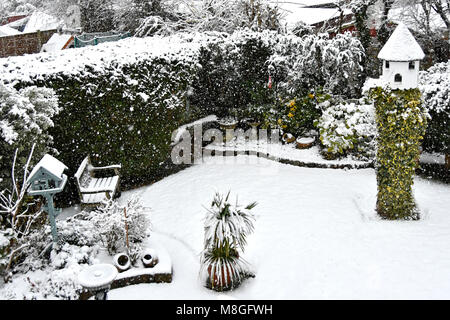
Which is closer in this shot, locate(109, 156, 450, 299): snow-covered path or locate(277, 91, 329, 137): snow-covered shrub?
locate(109, 156, 450, 299): snow-covered path

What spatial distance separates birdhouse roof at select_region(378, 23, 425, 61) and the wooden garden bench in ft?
16.4

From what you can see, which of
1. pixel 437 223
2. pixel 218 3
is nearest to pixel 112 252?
pixel 437 223

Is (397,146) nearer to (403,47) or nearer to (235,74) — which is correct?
(403,47)

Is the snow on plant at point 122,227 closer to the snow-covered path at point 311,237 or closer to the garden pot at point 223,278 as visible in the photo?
the snow-covered path at point 311,237

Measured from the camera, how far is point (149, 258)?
588 centimetres

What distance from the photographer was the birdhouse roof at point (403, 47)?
6.97 m

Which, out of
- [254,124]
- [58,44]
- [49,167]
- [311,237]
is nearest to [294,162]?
[254,124]

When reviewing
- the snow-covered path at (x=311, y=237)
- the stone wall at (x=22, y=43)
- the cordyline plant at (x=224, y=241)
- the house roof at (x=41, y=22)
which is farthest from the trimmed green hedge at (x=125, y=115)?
the house roof at (x=41, y=22)

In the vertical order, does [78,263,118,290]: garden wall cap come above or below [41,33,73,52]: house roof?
below

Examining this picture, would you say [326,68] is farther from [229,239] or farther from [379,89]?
[229,239]

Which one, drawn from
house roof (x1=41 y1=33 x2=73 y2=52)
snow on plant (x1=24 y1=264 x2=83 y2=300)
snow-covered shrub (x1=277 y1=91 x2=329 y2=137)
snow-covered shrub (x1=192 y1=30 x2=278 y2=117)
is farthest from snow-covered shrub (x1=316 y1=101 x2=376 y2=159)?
house roof (x1=41 y1=33 x2=73 y2=52)

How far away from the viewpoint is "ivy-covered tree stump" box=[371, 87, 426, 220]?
6605mm

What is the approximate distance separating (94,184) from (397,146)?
504 cm

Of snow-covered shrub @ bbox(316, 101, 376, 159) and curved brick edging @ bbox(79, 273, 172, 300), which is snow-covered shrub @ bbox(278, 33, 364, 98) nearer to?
snow-covered shrub @ bbox(316, 101, 376, 159)
